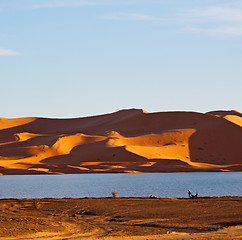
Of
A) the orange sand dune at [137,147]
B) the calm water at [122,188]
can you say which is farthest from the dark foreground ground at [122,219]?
the orange sand dune at [137,147]

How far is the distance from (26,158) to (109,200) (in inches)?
3072

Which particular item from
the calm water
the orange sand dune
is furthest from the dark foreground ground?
the orange sand dune

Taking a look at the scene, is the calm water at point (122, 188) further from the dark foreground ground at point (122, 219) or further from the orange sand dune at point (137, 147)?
the orange sand dune at point (137, 147)

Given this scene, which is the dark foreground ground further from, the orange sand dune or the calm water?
the orange sand dune

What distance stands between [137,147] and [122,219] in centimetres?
8707

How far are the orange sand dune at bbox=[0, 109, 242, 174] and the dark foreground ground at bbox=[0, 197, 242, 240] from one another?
63.6 metres

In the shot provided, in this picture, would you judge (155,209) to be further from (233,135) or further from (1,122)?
(1,122)

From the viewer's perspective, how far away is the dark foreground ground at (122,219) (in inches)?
879

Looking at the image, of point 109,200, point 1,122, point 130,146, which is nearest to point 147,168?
point 130,146

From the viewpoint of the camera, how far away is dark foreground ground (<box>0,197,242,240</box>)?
22323 mm

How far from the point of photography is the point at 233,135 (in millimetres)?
123375

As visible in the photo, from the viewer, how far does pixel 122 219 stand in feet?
90.6

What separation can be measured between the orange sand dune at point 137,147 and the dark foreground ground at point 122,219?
63612 mm

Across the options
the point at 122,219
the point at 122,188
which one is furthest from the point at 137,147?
the point at 122,219
